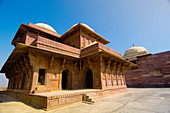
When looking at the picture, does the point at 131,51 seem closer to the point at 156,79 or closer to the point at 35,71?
the point at 156,79

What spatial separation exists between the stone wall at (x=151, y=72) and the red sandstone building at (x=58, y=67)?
320 inches

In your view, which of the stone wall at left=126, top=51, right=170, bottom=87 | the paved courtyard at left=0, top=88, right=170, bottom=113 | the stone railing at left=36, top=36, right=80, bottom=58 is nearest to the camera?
the paved courtyard at left=0, top=88, right=170, bottom=113

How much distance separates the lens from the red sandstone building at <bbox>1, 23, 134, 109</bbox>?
6.19m

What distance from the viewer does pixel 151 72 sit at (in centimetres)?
1717

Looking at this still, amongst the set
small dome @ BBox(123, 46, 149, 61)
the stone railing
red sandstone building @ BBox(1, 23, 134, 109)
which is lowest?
red sandstone building @ BBox(1, 23, 134, 109)

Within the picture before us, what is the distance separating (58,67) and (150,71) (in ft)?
55.3

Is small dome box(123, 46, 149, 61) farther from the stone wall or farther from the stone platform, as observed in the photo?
the stone platform

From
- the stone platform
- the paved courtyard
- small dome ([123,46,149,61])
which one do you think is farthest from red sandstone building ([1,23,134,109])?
small dome ([123,46,149,61])

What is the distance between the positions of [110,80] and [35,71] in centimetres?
715

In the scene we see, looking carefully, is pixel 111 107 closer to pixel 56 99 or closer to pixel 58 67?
pixel 56 99

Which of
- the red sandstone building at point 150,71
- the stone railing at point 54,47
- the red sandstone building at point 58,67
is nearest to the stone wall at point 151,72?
the red sandstone building at point 150,71

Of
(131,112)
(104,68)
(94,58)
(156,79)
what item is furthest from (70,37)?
(156,79)

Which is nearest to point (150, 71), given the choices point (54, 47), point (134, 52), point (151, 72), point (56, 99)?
point (151, 72)

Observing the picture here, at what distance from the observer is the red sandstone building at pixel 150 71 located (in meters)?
16.0
